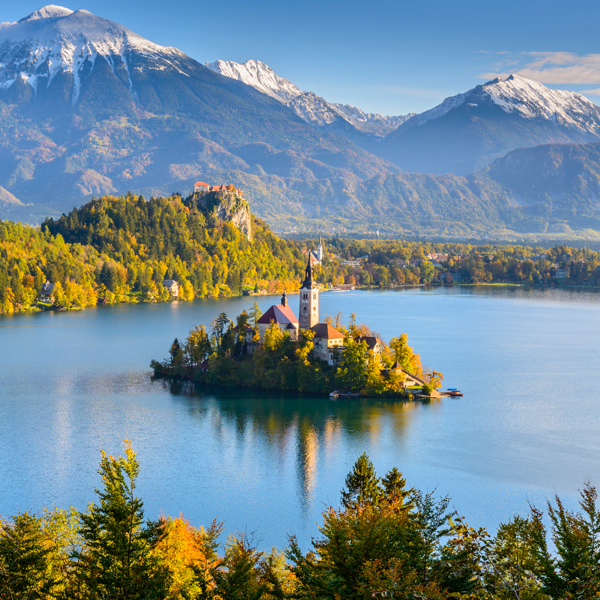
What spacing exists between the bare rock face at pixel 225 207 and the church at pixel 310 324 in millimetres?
104168

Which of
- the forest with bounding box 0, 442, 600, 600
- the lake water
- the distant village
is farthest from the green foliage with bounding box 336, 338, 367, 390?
the forest with bounding box 0, 442, 600, 600

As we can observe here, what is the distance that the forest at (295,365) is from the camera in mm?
57188

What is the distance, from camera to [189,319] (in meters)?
102

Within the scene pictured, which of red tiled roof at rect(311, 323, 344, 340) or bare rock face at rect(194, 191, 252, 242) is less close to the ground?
bare rock face at rect(194, 191, 252, 242)

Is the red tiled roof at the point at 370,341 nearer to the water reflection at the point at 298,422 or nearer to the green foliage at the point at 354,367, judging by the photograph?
the green foliage at the point at 354,367

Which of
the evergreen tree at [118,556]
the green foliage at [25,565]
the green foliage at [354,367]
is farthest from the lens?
the green foliage at [354,367]

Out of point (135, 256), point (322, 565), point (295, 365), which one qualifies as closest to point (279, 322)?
point (295, 365)

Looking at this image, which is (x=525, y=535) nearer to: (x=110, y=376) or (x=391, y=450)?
(x=391, y=450)

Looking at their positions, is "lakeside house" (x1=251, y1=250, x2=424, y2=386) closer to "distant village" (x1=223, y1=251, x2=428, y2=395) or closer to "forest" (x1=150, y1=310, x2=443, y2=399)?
"distant village" (x1=223, y1=251, x2=428, y2=395)

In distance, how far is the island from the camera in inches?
2256

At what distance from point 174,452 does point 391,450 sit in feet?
41.4

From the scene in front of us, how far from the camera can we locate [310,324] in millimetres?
62688

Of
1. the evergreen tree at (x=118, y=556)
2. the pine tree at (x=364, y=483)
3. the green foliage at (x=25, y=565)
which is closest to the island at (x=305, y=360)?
the pine tree at (x=364, y=483)

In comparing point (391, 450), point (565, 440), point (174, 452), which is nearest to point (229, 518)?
point (174, 452)
